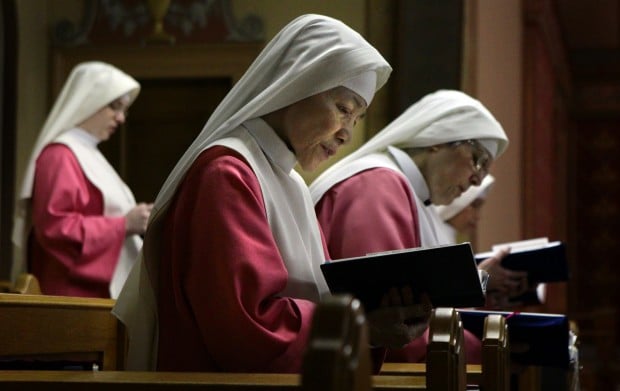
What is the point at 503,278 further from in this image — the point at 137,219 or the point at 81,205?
the point at 81,205

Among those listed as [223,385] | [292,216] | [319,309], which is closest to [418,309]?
[292,216]

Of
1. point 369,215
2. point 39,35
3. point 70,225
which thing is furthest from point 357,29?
point 369,215

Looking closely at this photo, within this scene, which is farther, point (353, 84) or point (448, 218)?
point (448, 218)

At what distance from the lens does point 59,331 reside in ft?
11.6

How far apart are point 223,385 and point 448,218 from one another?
4.38 meters

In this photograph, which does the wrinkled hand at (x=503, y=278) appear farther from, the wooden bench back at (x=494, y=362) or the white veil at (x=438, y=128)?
the wooden bench back at (x=494, y=362)

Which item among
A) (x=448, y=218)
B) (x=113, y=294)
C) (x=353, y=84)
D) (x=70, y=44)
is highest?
(x=70, y=44)

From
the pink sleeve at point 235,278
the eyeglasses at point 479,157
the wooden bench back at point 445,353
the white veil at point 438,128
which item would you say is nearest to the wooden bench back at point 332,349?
the wooden bench back at point 445,353

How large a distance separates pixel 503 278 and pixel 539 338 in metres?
0.97

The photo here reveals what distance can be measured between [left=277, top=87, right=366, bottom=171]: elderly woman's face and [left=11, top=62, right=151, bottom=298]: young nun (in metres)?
2.89

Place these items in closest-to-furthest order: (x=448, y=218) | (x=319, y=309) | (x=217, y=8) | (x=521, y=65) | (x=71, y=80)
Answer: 1. (x=319, y=309)
2. (x=448, y=218)
3. (x=71, y=80)
4. (x=217, y=8)
5. (x=521, y=65)

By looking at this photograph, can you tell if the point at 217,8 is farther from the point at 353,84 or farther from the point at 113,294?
the point at 353,84

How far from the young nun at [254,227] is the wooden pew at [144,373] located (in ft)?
0.68

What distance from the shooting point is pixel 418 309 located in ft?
11.3
